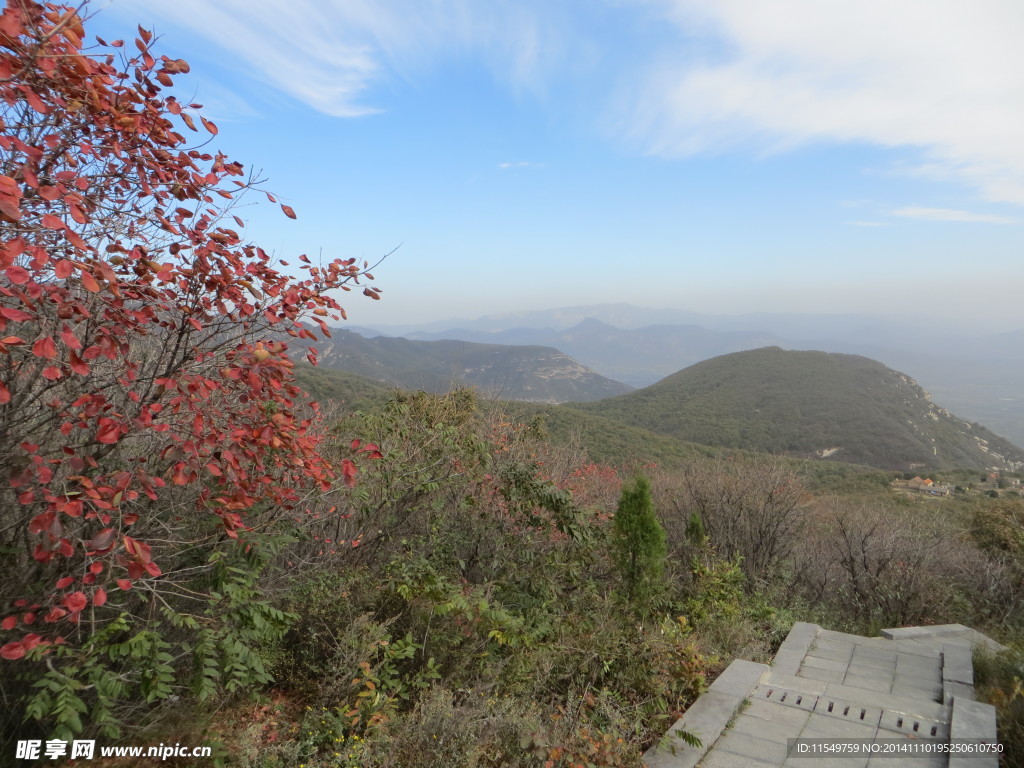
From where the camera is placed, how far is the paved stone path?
10.6ft

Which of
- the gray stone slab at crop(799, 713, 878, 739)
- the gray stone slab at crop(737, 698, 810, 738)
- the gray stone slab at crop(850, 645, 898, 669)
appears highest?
the gray stone slab at crop(799, 713, 878, 739)

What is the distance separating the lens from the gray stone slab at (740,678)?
4.05 m

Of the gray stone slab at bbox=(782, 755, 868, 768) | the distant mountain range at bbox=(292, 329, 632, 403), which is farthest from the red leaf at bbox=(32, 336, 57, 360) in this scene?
the distant mountain range at bbox=(292, 329, 632, 403)

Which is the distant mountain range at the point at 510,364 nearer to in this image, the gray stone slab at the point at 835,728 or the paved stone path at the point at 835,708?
the paved stone path at the point at 835,708

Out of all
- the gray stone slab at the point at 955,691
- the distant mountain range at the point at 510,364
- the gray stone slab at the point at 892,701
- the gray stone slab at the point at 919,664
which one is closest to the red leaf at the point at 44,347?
the gray stone slab at the point at 892,701

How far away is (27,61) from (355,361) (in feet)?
195

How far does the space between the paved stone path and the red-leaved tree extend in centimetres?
295

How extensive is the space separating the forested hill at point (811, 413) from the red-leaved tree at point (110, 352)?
3910 centimetres

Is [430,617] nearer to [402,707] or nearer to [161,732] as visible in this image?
[402,707]

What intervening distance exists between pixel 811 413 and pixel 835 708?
52.3 m

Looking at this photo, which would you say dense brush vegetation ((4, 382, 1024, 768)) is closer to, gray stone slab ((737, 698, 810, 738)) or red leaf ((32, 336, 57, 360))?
gray stone slab ((737, 698, 810, 738))

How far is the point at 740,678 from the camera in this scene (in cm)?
428

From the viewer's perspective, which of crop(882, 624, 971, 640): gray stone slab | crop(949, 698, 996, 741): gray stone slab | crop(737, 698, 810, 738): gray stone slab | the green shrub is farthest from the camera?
the green shrub

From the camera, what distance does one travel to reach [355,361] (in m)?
59.1
